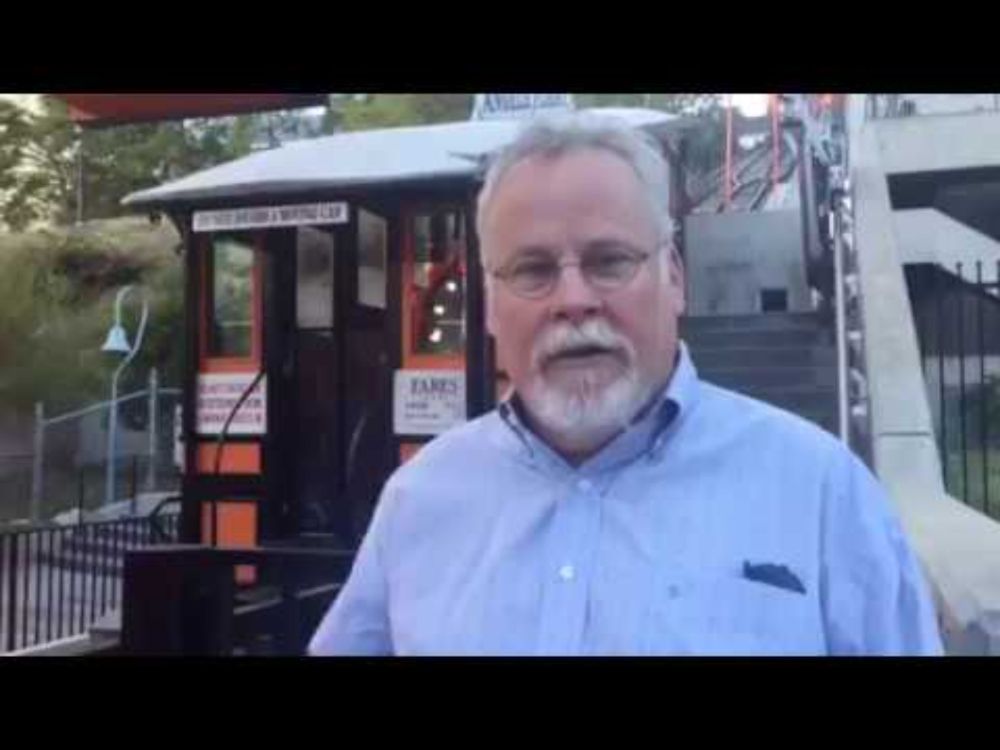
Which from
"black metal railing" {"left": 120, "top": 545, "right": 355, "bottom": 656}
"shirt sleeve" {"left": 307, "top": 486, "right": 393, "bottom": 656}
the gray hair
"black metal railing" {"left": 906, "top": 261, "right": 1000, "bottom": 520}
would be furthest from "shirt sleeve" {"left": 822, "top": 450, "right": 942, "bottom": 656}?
"black metal railing" {"left": 906, "top": 261, "right": 1000, "bottom": 520}

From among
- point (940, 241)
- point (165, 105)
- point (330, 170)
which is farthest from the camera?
point (940, 241)

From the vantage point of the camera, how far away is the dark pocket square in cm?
124

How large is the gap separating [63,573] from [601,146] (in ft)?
8.70

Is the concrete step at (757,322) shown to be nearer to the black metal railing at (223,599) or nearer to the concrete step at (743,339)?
the concrete step at (743,339)

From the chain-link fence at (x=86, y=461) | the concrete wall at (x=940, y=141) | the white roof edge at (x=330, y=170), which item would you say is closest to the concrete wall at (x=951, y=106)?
the concrete wall at (x=940, y=141)

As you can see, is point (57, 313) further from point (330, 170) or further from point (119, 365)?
point (330, 170)

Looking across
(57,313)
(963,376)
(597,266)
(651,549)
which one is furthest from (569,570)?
(963,376)

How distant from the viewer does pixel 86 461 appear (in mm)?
2773

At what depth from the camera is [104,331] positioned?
273cm

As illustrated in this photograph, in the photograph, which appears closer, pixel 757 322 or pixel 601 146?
pixel 601 146

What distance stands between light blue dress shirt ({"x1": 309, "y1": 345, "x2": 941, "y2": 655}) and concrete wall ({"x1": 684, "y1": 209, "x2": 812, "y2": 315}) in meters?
1.86
